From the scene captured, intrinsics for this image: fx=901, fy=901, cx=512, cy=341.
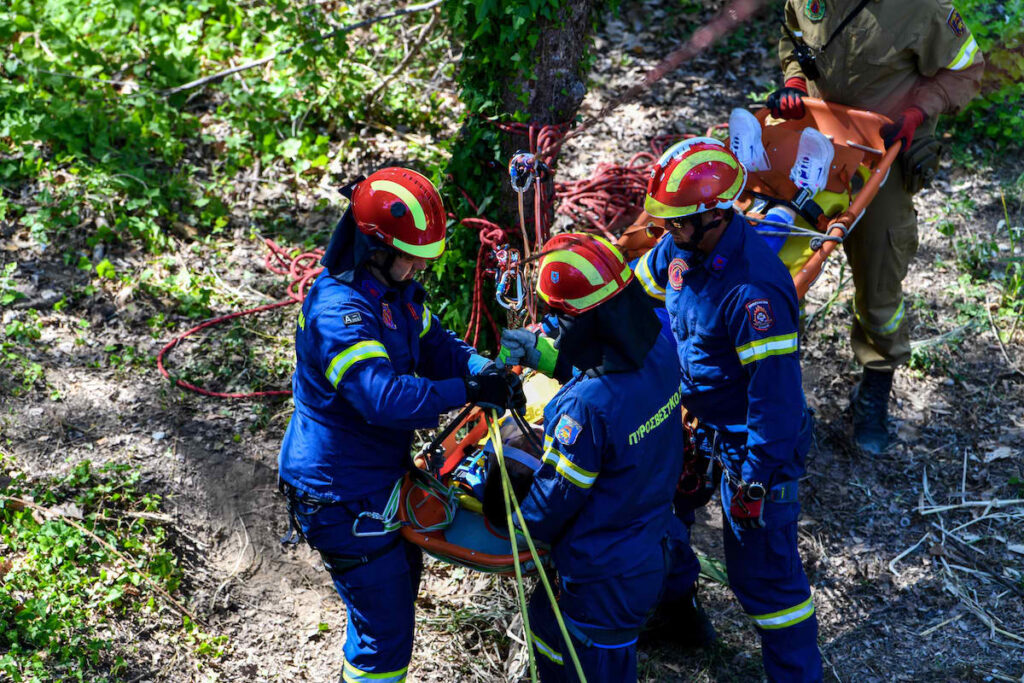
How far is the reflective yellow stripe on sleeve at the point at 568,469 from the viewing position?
11.2ft

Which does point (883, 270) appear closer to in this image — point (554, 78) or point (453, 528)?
point (554, 78)

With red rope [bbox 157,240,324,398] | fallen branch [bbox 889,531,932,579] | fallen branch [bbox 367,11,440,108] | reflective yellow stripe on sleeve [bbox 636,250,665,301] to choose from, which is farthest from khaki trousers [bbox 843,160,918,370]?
fallen branch [bbox 367,11,440,108]

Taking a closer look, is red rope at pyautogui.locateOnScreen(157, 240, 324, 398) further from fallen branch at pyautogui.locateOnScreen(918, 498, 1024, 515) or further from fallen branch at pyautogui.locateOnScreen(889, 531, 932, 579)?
fallen branch at pyautogui.locateOnScreen(918, 498, 1024, 515)

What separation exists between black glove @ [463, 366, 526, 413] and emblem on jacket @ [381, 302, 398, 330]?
1.20ft

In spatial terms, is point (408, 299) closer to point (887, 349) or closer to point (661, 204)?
point (661, 204)

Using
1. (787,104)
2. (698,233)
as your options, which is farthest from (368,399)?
(787,104)

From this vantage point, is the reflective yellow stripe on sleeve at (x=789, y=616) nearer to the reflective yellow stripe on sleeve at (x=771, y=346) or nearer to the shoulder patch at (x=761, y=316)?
the reflective yellow stripe on sleeve at (x=771, y=346)

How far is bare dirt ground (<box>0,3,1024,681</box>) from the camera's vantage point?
4.69 meters

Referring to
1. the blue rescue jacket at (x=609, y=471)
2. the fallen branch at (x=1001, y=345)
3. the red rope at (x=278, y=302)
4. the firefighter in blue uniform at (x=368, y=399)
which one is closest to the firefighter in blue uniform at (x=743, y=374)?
the blue rescue jacket at (x=609, y=471)

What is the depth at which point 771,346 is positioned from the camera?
3816mm

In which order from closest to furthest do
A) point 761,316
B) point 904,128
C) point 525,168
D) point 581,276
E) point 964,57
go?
point 581,276 < point 761,316 < point 525,168 < point 904,128 < point 964,57

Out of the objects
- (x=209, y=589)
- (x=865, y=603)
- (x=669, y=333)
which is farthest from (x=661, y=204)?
(x=209, y=589)

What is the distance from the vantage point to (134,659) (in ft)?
14.1

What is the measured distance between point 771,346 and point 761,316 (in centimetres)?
13
